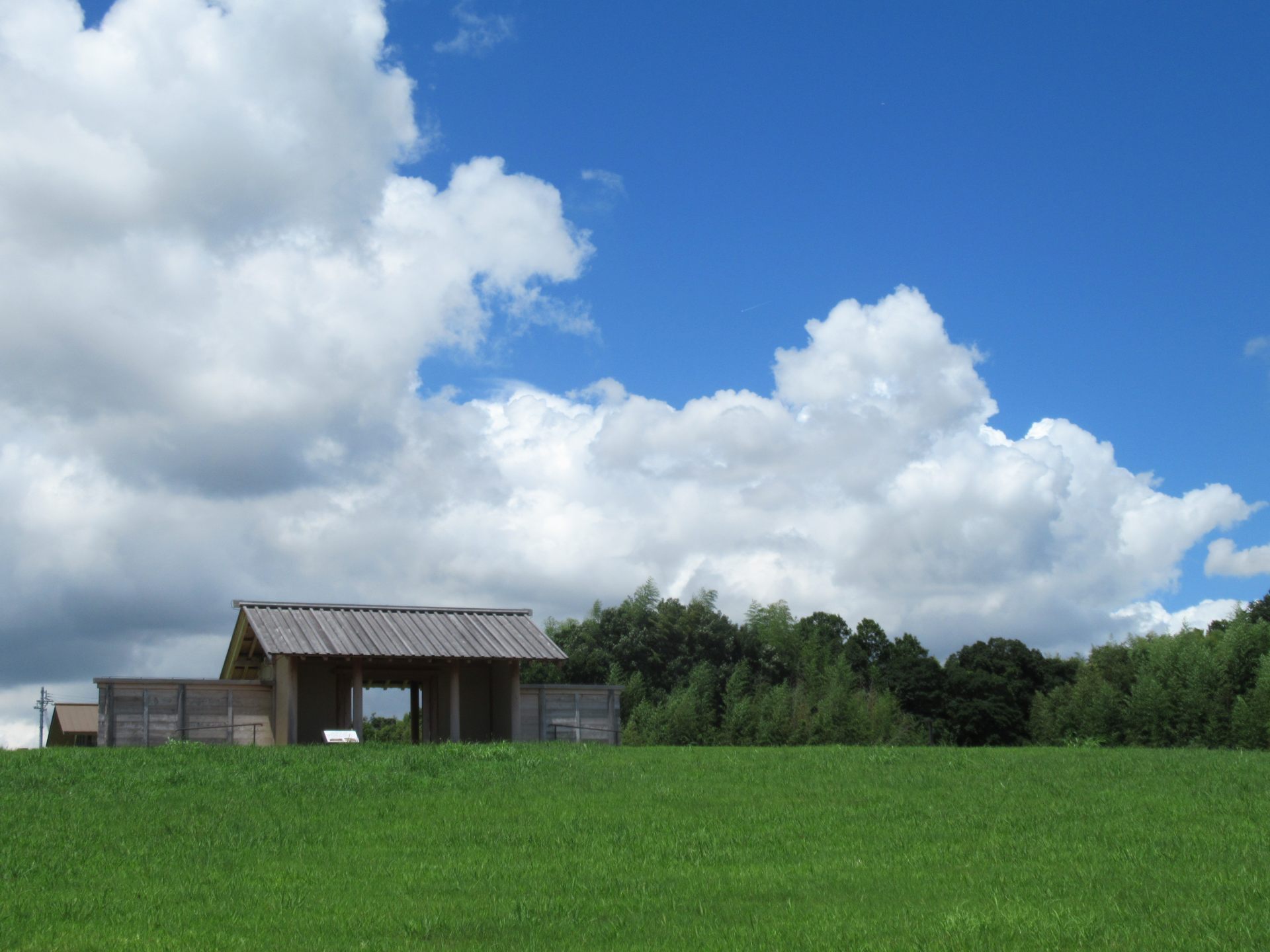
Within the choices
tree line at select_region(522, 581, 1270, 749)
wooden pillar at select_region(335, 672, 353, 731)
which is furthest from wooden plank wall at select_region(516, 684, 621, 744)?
tree line at select_region(522, 581, 1270, 749)

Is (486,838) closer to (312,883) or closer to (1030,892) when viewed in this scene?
(312,883)

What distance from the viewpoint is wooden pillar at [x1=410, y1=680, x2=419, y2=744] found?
101 ft

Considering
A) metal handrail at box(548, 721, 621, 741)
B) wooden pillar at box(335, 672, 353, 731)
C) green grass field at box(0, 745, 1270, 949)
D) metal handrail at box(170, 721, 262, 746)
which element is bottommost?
green grass field at box(0, 745, 1270, 949)

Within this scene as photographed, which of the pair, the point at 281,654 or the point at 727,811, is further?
the point at 281,654

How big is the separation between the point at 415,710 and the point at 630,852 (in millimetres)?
18723

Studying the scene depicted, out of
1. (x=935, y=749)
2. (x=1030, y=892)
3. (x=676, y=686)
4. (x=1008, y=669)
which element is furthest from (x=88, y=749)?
(x=1008, y=669)

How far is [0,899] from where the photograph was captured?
37.4 feet

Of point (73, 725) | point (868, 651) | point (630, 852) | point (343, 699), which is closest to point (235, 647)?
point (343, 699)

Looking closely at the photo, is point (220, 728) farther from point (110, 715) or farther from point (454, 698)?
point (454, 698)

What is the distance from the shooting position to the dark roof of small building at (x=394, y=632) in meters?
27.1

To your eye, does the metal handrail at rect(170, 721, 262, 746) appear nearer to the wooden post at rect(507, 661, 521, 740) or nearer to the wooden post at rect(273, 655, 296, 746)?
the wooden post at rect(273, 655, 296, 746)

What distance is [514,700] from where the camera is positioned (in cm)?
2878

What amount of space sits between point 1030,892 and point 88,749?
1725cm

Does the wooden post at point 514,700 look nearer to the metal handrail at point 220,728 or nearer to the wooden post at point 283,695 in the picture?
the wooden post at point 283,695
